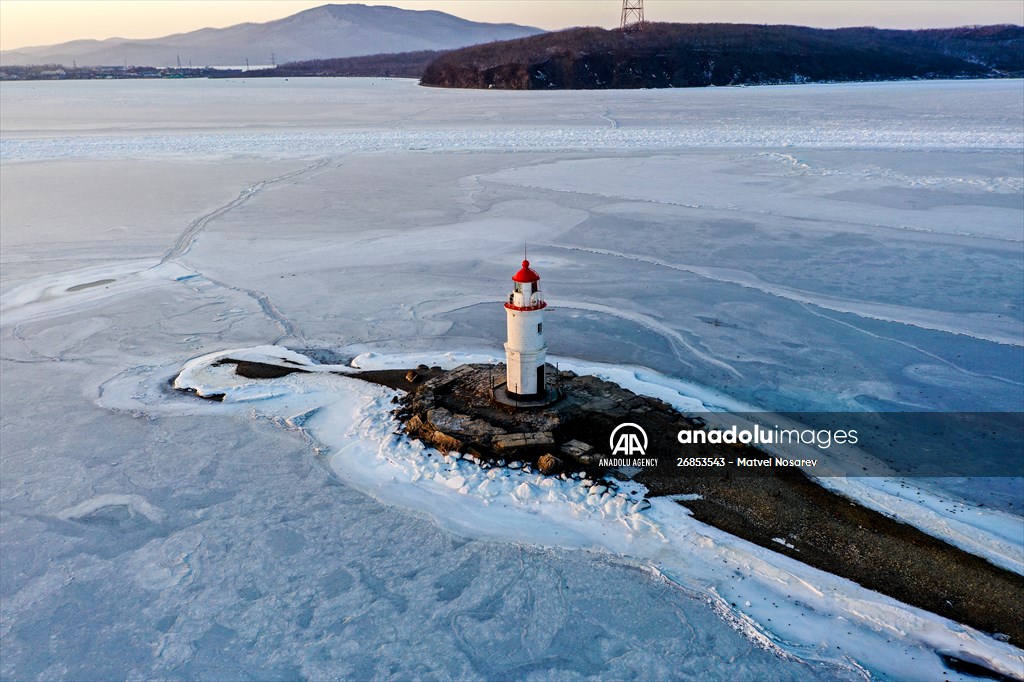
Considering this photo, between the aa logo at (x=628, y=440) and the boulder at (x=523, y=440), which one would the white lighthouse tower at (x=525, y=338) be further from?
the aa logo at (x=628, y=440)

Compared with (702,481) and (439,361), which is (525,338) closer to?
(439,361)

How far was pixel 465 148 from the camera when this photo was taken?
32.4 m

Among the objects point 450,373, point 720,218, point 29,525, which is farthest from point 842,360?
point 29,525

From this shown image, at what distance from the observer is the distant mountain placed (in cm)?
7600

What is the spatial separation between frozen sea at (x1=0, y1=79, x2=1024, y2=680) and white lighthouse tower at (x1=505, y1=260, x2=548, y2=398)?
1.66m

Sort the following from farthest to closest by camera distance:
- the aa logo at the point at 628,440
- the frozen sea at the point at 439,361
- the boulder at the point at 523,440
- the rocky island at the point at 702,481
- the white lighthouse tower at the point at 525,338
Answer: the white lighthouse tower at the point at 525,338 → the aa logo at the point at 628,440 → the boulder at the point at 523,440 → the rocky island at the point at 702,481 → the frozen sea at the point at 439,361

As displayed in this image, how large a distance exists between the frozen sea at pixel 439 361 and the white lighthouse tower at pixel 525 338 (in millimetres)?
1659

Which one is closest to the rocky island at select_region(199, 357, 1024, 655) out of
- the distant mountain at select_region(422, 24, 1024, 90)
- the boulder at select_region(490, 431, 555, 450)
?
the boulder at select_region(490, 431, 555, 450)

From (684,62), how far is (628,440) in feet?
255

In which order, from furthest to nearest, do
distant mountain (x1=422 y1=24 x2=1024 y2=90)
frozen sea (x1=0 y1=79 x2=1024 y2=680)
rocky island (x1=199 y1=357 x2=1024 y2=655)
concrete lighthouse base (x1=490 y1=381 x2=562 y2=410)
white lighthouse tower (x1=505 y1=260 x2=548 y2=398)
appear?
1. distant mountain (x1=422 y1=24 x2=1024 y2=90)
2. concrete lighthouse base (x1=490 y1=381 x2=562 y2=410)
3. white lighthouse tower (x1=505 y1=260 x2=548 y2=398)
4. rocky island (x1=199 y1=357 x2=1024 y2=655)
5. frozen sea (x1=0 y1=79 x2=1024 y2=680)

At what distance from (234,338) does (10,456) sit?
4024 millimetres

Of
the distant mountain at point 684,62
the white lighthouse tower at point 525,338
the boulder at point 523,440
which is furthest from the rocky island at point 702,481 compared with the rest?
the distant mountain at point 684,62

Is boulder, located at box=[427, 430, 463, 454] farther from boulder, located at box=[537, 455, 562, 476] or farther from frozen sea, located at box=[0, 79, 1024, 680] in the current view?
boulder, located at box=[537, 455, 562, 476]

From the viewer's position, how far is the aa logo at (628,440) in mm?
8477
